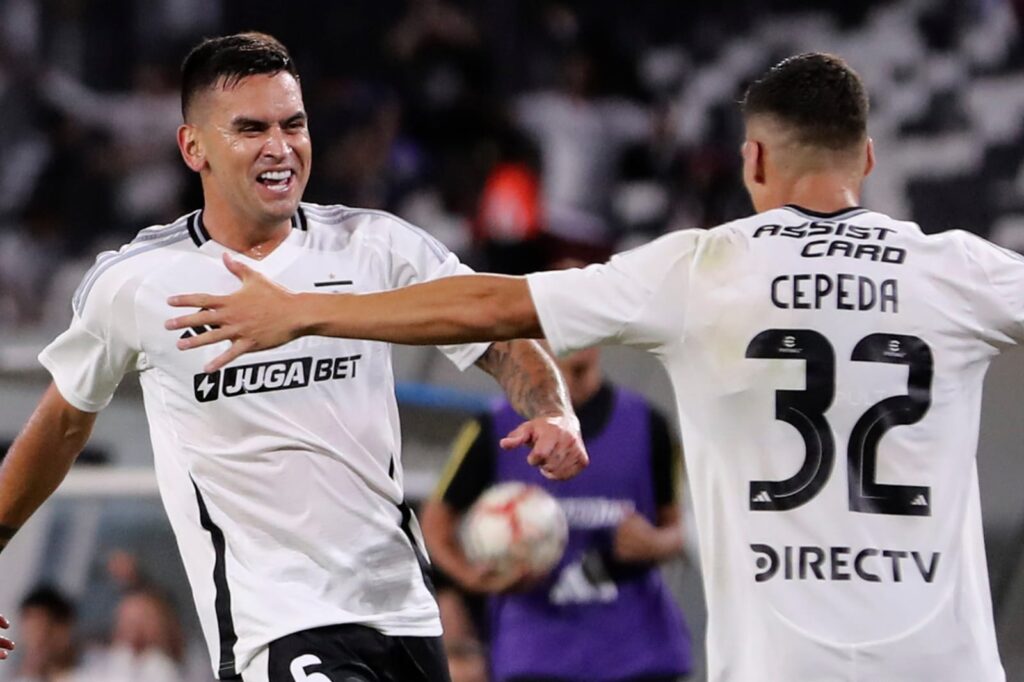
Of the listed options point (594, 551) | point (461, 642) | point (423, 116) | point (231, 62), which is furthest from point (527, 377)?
point (423, 116)

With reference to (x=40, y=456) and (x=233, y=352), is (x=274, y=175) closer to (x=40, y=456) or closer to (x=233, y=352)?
(x=233, y=352)

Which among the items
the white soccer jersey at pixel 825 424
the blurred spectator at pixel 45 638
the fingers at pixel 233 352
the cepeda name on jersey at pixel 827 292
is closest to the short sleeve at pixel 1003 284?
the white soccer jersey at pixel 825 424

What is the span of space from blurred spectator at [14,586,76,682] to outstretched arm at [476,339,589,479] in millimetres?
4372

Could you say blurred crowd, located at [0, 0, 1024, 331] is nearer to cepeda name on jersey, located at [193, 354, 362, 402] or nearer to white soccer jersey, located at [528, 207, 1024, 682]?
cepeda name on jersey, located at [193, 354, 362, 402]

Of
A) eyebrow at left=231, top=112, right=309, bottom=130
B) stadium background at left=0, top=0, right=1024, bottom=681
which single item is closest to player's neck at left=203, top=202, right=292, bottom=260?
eyebrow at left=231, top=112, right=309, bottom=130

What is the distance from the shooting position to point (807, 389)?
3848 millimetres

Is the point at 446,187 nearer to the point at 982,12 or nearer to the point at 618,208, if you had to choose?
the point at 618,208

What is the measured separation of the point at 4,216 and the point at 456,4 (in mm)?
3910

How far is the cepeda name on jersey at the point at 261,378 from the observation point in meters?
4.48

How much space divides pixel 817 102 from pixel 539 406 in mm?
1035

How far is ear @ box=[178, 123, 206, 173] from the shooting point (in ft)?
15.8

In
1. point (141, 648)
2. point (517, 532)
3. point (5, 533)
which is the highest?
point (5, 533)

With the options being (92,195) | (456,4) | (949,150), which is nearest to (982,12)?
(949,150)

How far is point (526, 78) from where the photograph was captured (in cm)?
1360
